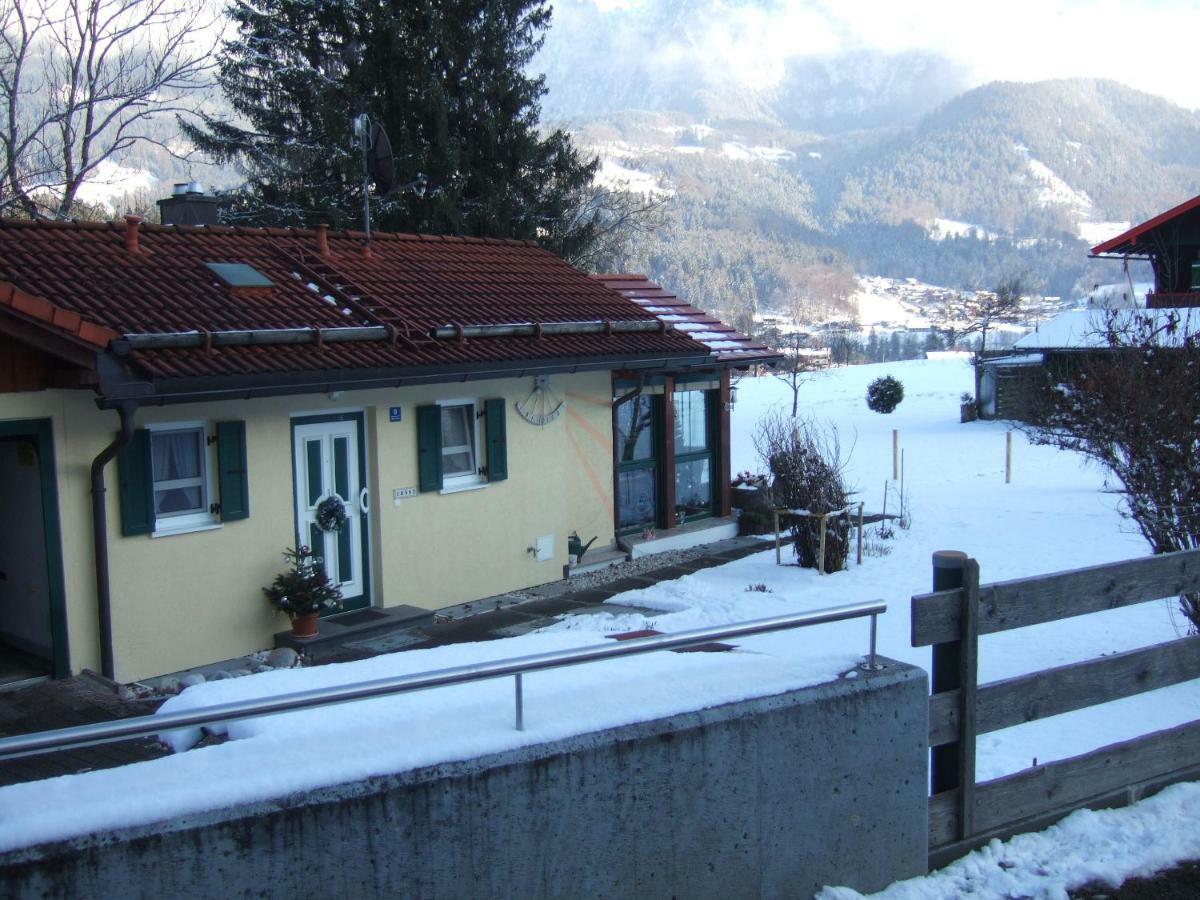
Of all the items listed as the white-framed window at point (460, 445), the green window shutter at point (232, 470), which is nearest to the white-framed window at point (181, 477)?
the green window shutter at point (232, 470)

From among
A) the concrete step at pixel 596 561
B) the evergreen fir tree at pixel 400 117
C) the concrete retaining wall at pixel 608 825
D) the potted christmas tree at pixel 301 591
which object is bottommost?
the concrete step at pixel 596 561

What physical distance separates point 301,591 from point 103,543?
173 cm

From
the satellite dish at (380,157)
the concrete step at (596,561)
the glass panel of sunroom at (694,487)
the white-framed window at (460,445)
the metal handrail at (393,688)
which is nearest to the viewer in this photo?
the metal handrail at (393,688)

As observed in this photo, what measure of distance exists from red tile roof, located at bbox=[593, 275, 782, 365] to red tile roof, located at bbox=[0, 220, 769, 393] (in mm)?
449

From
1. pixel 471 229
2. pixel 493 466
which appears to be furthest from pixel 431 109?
pixel 493 466

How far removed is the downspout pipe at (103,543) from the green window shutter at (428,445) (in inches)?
128

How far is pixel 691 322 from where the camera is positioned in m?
16.5

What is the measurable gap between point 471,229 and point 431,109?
104 inches

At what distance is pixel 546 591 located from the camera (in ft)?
41.6

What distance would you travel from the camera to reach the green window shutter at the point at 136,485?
892 cm

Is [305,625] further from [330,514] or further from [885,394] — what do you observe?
[885,394]

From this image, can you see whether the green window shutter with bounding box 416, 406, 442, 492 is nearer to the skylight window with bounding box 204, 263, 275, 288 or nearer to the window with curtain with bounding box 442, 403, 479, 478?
the window with curtain with bounding box 442, 403, 479, 478

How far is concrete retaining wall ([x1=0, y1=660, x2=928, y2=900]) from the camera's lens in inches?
119

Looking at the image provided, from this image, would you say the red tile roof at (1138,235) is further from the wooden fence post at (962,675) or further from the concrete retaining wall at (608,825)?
the concrete retaining wall at (608,825)
